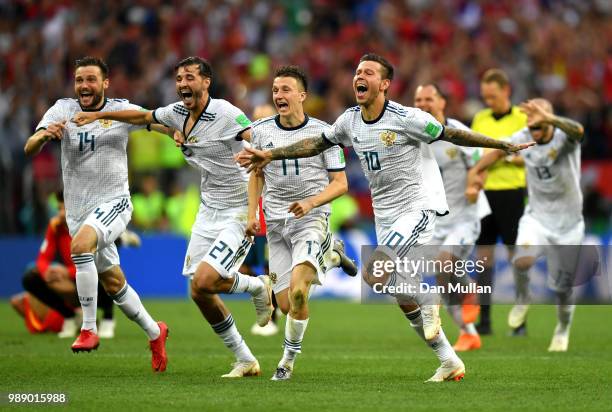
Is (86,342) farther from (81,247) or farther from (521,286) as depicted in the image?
(521,286)

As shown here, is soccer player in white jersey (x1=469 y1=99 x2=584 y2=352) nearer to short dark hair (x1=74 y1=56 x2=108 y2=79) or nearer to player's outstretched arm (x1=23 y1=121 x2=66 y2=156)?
short dark hair (x1=74 y1=56 x2=108 y2=79)

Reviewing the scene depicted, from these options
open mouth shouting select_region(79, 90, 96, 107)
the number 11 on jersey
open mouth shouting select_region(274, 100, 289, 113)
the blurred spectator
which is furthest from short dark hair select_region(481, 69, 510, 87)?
the blurred spectator

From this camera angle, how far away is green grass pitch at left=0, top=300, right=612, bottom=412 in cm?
892

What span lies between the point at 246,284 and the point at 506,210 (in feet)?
18.7

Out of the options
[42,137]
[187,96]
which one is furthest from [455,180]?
[42,137]

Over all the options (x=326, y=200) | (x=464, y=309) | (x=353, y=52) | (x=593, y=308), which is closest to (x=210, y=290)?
(x=326, y=200)

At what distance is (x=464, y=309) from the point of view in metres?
13.9

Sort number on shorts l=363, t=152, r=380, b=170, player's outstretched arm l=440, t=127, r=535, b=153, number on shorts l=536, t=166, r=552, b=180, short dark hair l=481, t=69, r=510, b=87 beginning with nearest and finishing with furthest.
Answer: player's outstretched arm l=440, t=127, r=535, b=153
number on shorts l=363, t=152, r=380, b=170
number on shorts l=536, t=166, r=552, b=180
short dark hair l=481, t=69, r=510, b=87

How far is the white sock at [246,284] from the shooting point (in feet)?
35.0

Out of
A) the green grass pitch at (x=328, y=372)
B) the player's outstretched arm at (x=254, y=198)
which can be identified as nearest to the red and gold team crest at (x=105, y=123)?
the player's outstretched arm at (x=254, y=198)

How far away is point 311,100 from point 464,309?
1122cm

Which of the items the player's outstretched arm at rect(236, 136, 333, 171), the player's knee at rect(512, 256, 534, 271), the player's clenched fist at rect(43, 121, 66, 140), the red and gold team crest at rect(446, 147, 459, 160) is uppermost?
the player's clenched fist at rect(43, 121, 66, 140)

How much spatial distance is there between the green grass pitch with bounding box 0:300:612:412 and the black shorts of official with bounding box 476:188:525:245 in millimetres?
1325

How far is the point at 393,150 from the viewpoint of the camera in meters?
10.4
